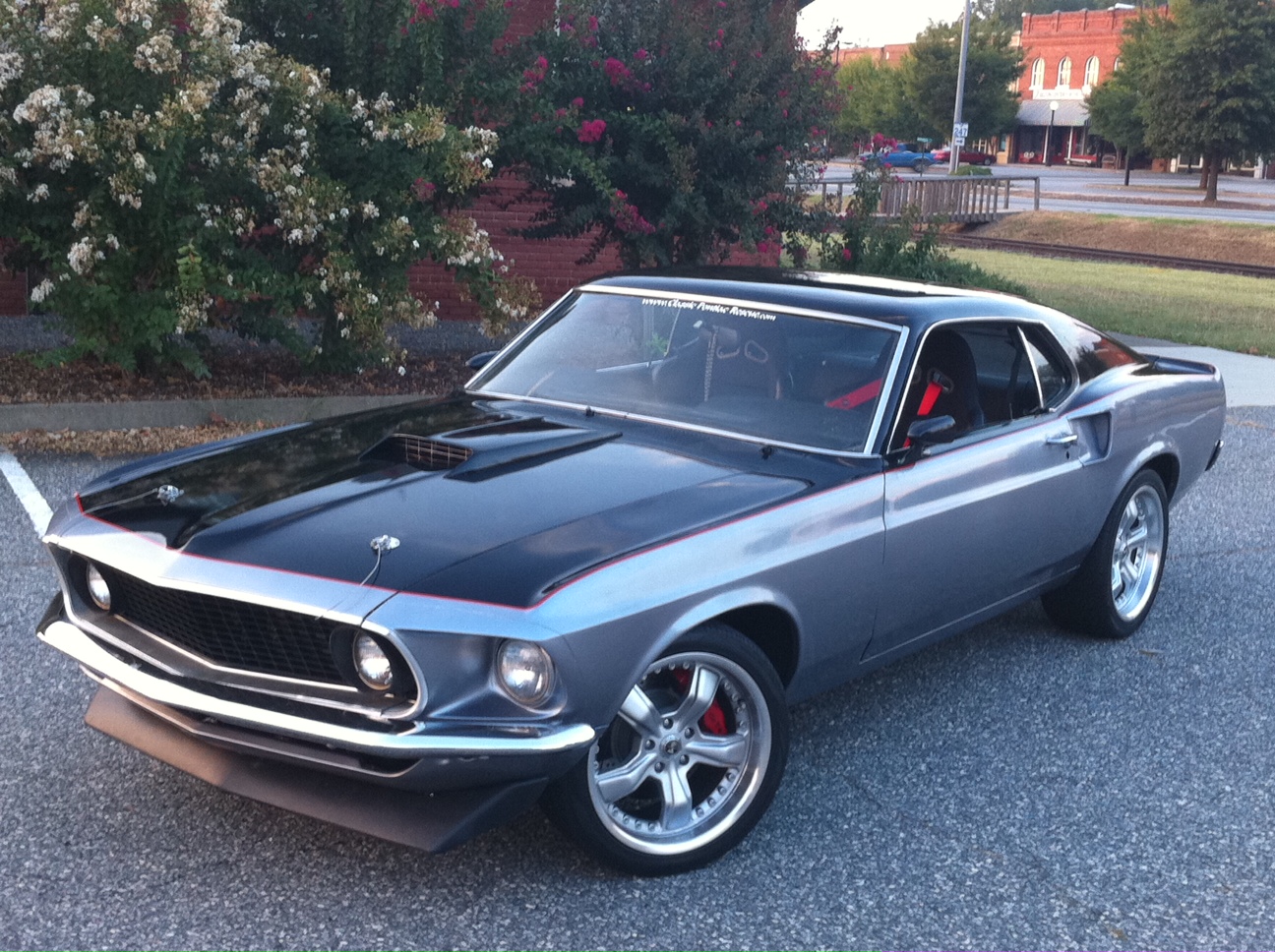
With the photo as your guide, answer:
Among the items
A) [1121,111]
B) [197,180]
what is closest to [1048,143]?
[1121,111]

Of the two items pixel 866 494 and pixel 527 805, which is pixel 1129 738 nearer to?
pixel 866 494

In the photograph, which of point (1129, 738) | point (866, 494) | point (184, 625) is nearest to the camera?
point (184, 625)

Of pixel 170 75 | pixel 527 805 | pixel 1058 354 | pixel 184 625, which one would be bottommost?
pixel 527 805

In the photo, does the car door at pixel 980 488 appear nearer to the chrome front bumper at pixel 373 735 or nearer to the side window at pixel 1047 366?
the side window at pixel 1047 366

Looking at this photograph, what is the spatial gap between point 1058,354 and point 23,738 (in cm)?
393

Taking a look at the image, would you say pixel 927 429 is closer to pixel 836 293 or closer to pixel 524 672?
pixel 836 293

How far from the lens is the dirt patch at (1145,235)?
29797mm

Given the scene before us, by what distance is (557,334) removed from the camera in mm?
5375

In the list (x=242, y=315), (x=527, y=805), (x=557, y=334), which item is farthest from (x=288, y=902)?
(x=242, y=315)

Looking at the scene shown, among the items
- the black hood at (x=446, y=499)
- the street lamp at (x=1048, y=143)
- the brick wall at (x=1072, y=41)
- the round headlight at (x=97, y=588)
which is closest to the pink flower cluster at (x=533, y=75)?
the black hood at (x=446, y=499)

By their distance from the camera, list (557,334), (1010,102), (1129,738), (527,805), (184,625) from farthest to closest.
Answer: (1010,102) → (557,334) → (1129,738) → (184,625) → (527,805)

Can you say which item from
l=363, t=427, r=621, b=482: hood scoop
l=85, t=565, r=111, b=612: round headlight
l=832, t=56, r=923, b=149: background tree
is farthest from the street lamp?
l=85, t=565, r=111, b=612: round headlight

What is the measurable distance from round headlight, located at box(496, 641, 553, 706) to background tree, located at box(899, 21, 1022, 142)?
202ft

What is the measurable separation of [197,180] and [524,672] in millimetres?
7009
